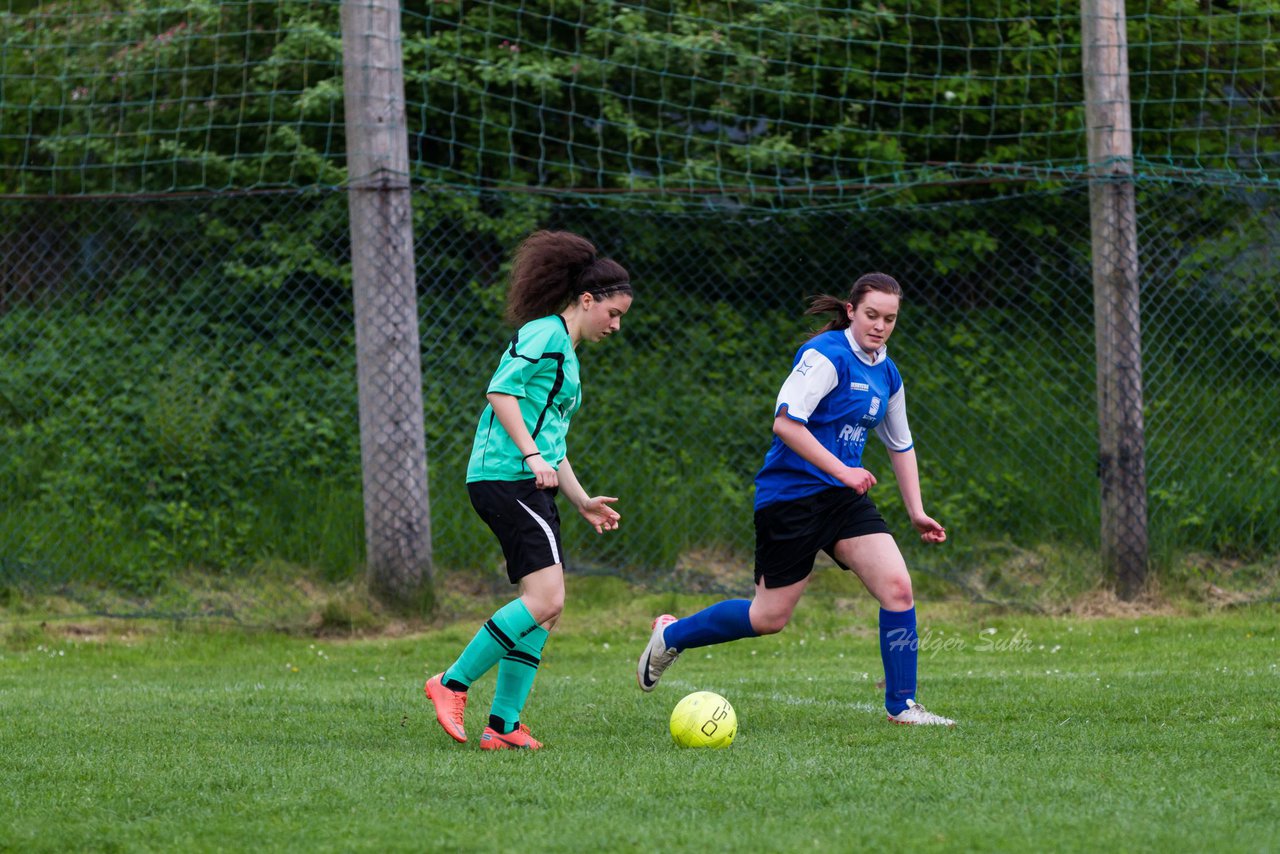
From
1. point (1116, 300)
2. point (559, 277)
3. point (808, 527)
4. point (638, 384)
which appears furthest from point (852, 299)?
point (638, 384)

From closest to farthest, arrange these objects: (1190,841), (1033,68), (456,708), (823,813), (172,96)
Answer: (1190,841) < (823,813) < (456,708) < (1033,68) < (172,96)

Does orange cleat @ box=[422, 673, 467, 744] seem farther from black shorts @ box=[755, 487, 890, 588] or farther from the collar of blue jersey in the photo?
the collar of blue jersey

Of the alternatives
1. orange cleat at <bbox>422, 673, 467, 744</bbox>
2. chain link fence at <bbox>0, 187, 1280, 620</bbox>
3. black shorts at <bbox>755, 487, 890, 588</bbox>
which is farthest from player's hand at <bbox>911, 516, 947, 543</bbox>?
chain link fence at <bbox>0, 187, 1280, 620</bbox>

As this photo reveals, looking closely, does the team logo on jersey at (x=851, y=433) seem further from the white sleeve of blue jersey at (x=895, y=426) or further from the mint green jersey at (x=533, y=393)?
the mint green jersey at (x=533, y=393)

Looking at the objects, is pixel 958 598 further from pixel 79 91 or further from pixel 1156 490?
pixel 79 91

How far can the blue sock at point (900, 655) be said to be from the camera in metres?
5.34

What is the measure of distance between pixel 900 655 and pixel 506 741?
148cm

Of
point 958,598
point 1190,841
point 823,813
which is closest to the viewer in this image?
point 1190,841

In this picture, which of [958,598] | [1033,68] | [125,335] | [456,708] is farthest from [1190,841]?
[125,335]

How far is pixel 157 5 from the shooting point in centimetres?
1154

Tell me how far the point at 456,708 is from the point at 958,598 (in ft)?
16.5

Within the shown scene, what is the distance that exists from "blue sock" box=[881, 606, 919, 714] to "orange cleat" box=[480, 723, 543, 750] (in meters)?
1.34

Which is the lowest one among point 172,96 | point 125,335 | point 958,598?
point 958,598

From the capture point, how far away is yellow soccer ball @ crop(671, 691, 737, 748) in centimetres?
486
